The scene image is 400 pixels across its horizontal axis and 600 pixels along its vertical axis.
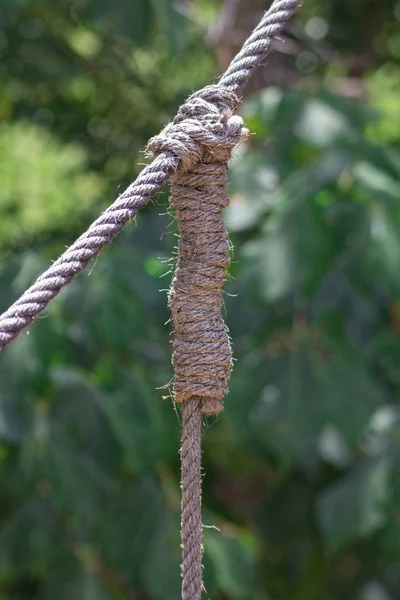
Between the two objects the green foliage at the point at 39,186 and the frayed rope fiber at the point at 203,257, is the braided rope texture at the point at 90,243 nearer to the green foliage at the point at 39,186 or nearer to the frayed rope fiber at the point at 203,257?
the frayed rope fiber at the point at 203,257

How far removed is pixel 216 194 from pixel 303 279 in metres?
0.86

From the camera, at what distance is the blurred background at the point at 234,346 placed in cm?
170

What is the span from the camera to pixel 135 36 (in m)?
2.01

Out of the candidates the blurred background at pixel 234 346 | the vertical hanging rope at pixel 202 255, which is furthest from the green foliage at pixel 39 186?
the vertical hanging rope at pixel 202 255

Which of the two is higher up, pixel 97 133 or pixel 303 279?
pixel 97 133

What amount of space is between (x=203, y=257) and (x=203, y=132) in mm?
115

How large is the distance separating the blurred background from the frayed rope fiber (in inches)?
20.9

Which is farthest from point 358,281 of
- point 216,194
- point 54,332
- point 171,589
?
point 216,194

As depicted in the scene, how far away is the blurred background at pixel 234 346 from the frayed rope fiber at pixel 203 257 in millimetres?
531

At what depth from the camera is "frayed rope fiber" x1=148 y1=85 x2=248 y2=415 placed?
2.77ft

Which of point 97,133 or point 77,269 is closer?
point 77,269

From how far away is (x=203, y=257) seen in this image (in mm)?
853

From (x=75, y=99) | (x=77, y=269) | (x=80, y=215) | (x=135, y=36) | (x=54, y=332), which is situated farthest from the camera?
(x=75, y=99)

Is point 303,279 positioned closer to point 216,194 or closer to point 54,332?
point 54,332
